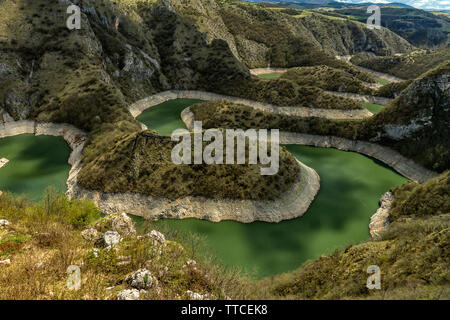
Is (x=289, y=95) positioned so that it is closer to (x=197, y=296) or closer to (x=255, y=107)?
(x=255, y=107)

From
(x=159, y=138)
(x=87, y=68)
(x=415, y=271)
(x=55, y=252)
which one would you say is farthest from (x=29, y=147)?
(x=415, y=271)

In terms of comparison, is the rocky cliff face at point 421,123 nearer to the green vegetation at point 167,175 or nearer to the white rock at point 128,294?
the green vegetation at point 167,175

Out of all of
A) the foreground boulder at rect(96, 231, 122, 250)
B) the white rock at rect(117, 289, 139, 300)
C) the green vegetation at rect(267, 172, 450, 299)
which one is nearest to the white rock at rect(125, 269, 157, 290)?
the white rock at rect(117, 289, 139, 300)

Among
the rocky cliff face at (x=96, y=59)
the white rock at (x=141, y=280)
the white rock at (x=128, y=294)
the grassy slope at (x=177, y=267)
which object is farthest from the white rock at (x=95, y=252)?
the rocky cliff face at (x=96, y=59)

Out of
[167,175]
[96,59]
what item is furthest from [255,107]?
[167,175]

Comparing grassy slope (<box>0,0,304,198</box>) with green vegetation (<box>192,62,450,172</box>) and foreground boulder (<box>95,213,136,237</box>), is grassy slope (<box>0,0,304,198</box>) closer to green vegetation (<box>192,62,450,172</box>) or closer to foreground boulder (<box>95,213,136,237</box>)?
foreground boulder (<box>95,213,136,237</box>)

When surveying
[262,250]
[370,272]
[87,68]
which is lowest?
[262,250]
